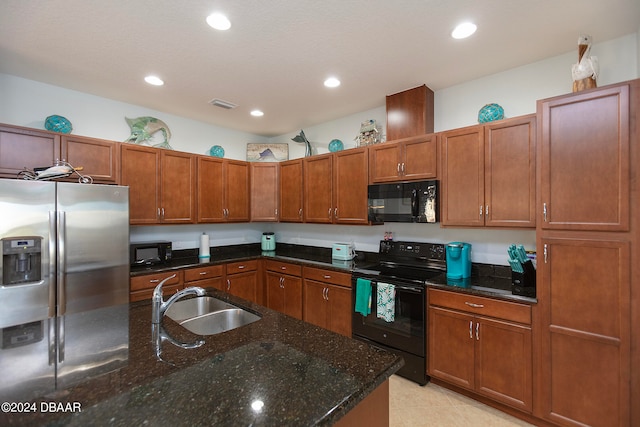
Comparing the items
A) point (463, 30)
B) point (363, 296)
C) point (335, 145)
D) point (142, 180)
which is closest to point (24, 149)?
point (142, 180)

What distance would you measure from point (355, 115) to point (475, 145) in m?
1.70

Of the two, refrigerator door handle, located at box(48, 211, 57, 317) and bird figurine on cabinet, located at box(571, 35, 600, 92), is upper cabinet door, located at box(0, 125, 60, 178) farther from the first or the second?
bird figurine on cabinet, located at box(571, 35, 600, 92)

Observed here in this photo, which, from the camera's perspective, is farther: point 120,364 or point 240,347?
point 240,347

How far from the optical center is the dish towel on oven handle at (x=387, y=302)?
107 inches

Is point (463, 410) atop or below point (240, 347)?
below

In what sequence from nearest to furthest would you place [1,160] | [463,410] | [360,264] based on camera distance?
[463,410] → [1,160] → [360,264]

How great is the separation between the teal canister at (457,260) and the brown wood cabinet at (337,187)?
97 centimetres

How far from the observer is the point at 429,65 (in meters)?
2.56

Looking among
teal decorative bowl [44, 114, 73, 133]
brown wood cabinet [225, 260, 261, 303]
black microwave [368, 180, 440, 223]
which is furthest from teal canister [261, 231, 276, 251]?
teal decorative bowl [44, 114, 73, 133]

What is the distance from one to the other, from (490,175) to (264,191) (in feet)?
9.54

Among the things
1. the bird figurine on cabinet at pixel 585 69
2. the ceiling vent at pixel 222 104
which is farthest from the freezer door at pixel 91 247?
the bird figurine on cabinet at pixel 585 69

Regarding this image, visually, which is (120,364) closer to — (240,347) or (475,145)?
(240,347)

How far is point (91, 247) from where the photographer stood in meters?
2.49

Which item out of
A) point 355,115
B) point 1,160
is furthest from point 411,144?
point 1,160
